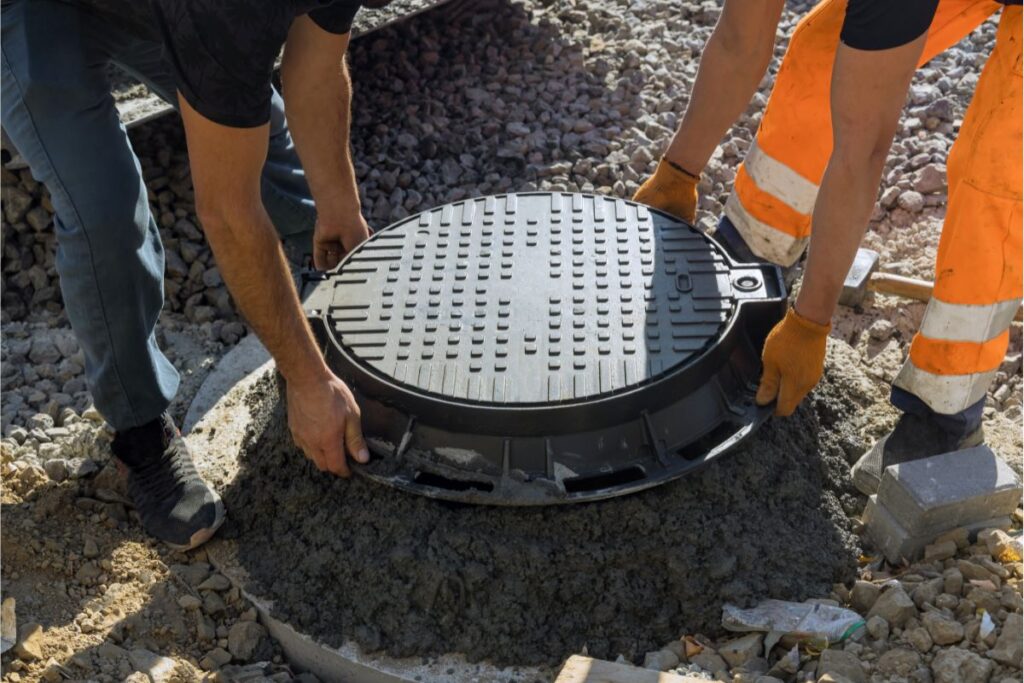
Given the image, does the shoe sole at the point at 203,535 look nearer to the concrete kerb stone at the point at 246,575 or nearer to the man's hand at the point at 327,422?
the concrete kerb stone at the point at 246,575

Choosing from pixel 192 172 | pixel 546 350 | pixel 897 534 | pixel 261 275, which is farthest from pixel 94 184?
pixel 897 534

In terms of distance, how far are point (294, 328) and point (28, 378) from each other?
163 cm

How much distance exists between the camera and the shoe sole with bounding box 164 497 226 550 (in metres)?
2.81

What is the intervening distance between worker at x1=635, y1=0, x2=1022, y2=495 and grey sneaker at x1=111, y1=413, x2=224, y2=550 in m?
1.45

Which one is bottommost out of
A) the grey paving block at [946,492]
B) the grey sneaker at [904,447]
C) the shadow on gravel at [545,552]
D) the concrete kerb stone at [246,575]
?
the concrete kerb stone at [246,575]

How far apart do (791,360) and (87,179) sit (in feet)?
5.66

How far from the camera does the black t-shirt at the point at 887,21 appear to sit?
8.04ft

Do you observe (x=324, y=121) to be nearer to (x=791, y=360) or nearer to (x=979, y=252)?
(x=791, y=360)

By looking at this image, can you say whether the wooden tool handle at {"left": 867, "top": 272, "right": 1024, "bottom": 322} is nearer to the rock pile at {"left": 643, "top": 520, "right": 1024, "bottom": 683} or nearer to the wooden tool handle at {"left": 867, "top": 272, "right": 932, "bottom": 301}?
the wooden tool handle at {"left": 867, "top": 272, "right": 932, "bottom": 301}

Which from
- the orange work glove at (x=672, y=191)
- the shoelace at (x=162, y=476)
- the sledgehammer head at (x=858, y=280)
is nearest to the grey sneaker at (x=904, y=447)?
the sledgehammer head at (x=858, y=280)

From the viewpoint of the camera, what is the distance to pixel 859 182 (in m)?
2.60

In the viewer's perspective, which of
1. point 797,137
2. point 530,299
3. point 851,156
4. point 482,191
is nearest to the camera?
point 851,156

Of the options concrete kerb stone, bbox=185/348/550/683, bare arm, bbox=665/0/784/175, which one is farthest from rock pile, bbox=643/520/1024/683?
bare arm, bbox=665/0/784/175

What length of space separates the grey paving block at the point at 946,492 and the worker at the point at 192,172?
129 centimetres
